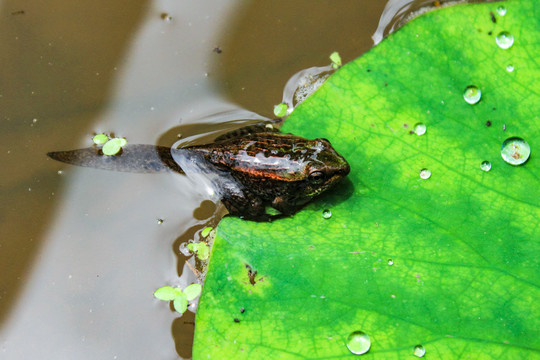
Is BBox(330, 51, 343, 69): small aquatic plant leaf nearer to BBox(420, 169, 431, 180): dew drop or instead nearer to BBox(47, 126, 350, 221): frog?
BBox(47, 126, 350, 221): frog

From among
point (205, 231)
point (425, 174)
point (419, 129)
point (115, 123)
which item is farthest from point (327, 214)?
point (115, 123)

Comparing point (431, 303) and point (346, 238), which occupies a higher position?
point (346, 238)

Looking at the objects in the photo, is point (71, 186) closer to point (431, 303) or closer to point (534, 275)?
point (431, 303)

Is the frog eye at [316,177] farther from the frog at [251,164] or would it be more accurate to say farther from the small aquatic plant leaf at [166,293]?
the small aquatic plant leaf at [166,293]

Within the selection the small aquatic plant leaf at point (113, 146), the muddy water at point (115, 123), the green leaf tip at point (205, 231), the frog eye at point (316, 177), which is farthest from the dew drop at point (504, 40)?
the small aquatic plant leaf at point (113, 146)

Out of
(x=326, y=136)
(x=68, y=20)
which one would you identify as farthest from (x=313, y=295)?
(x=68, y=20)

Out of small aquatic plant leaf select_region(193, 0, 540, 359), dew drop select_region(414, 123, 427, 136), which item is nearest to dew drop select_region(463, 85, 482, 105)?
small aquatic plant leaf select_region(193, 0, 540, 359)
